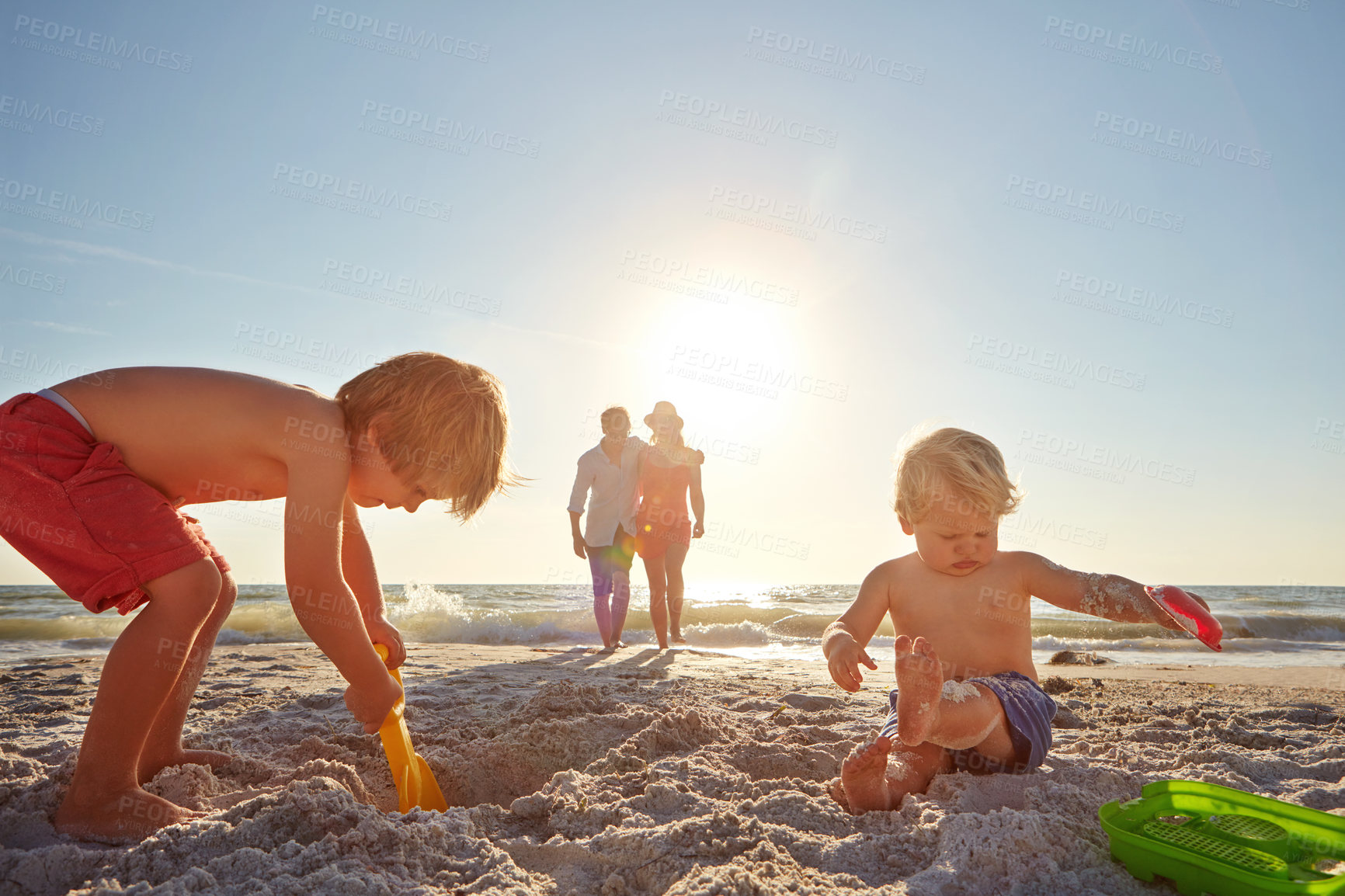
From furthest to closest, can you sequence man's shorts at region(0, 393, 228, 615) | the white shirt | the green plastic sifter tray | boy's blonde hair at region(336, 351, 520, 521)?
1. the white shirt
2. boy's blonde hair at region(336, 351, 520, 521)
3. man's shorts at region(0, 393, 228, 615)
4. the green plastic sifter tray

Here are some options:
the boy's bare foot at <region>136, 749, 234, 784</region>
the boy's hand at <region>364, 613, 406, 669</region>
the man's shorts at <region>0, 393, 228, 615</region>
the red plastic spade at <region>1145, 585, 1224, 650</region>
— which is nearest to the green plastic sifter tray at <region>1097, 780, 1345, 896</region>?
the red plastic spade at <region>1145, 585, 1224, 650</region>

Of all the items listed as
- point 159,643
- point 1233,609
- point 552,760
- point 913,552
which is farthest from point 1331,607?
point 159,643

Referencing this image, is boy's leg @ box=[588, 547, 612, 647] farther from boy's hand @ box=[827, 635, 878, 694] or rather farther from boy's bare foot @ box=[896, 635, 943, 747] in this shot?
boy's bare foot @ box=[896, 635, 943, 747]

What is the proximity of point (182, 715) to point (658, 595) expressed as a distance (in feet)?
13.6

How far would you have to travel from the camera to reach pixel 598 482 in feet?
19.1

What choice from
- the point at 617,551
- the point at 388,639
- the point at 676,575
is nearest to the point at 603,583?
the point at 617,551

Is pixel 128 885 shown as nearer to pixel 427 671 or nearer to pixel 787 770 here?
pixel 787 770

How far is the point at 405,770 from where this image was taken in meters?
1.82

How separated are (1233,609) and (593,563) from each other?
12659 mm

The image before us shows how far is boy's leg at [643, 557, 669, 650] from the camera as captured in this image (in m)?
5.86

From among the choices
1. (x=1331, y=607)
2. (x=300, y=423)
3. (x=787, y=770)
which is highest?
(x=300, y=423)

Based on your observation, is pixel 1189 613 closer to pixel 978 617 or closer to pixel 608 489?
pixel 978 617

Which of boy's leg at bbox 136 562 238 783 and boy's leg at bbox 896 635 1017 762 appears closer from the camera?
boy's leg at bbox 896 635 1017 762

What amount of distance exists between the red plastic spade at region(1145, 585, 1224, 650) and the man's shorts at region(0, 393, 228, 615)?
7.65ft
